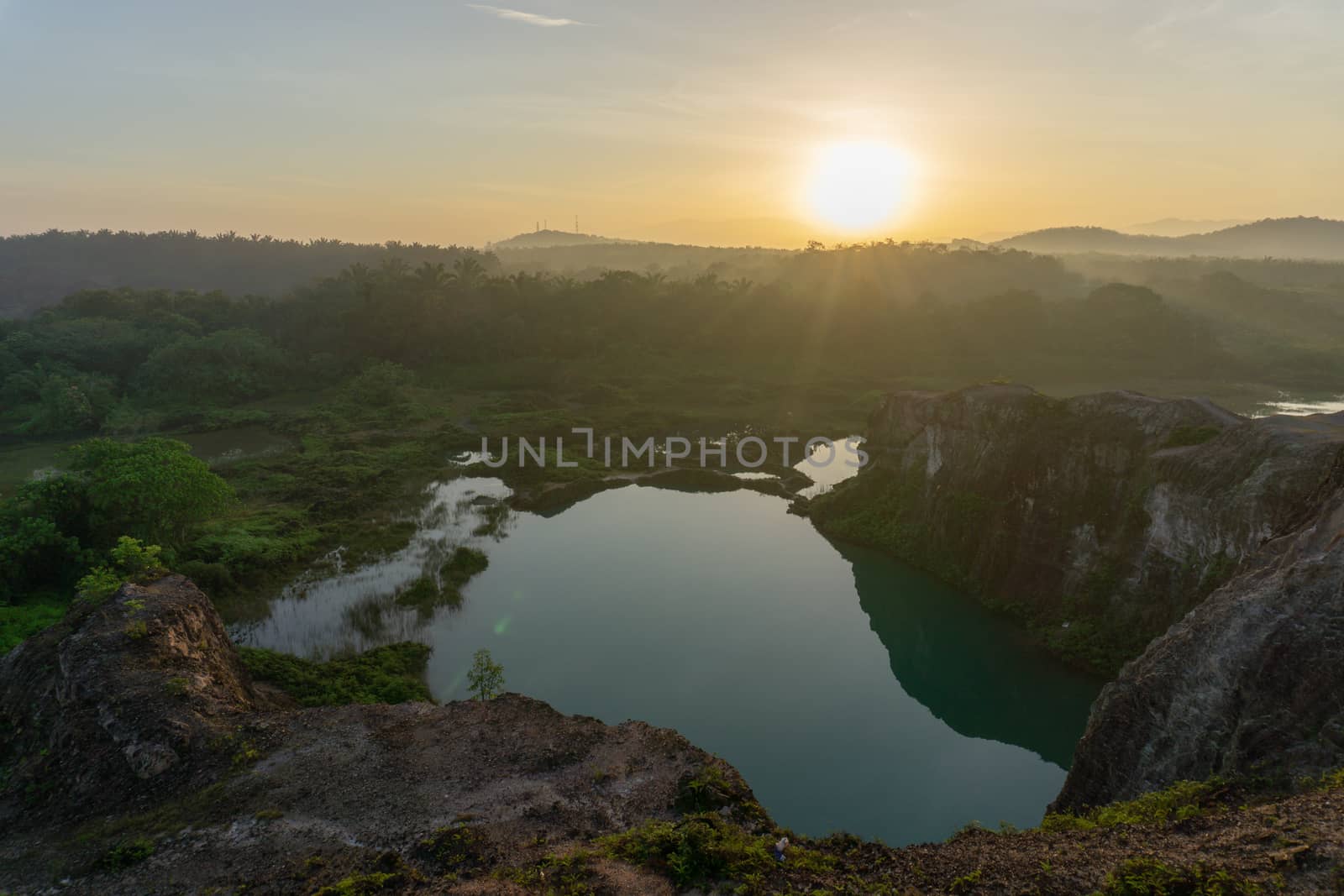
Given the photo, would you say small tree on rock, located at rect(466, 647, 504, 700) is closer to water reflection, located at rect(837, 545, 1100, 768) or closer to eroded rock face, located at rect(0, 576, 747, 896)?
eroded rock face, located at rect(0, 576, 747, 896)

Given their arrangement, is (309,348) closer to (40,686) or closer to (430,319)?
(430,319)

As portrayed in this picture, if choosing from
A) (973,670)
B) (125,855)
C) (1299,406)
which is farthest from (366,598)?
(1299,406)

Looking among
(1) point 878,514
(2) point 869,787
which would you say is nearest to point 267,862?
(2) point 869,787

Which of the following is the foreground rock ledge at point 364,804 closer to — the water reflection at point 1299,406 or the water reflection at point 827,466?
the water reflection at point 827,466

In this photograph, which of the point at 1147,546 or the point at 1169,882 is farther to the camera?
the point at 1147,546

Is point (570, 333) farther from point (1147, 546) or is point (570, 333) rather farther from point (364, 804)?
point (364, 804)

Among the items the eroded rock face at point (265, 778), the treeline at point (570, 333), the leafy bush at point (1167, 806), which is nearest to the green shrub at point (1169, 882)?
the leafy bush at point (1167, 806)

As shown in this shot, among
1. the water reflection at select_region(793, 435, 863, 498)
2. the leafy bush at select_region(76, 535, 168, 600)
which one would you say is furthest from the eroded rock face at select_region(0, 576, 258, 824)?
the water reflection at select_region(793, 435, 863, 498)
